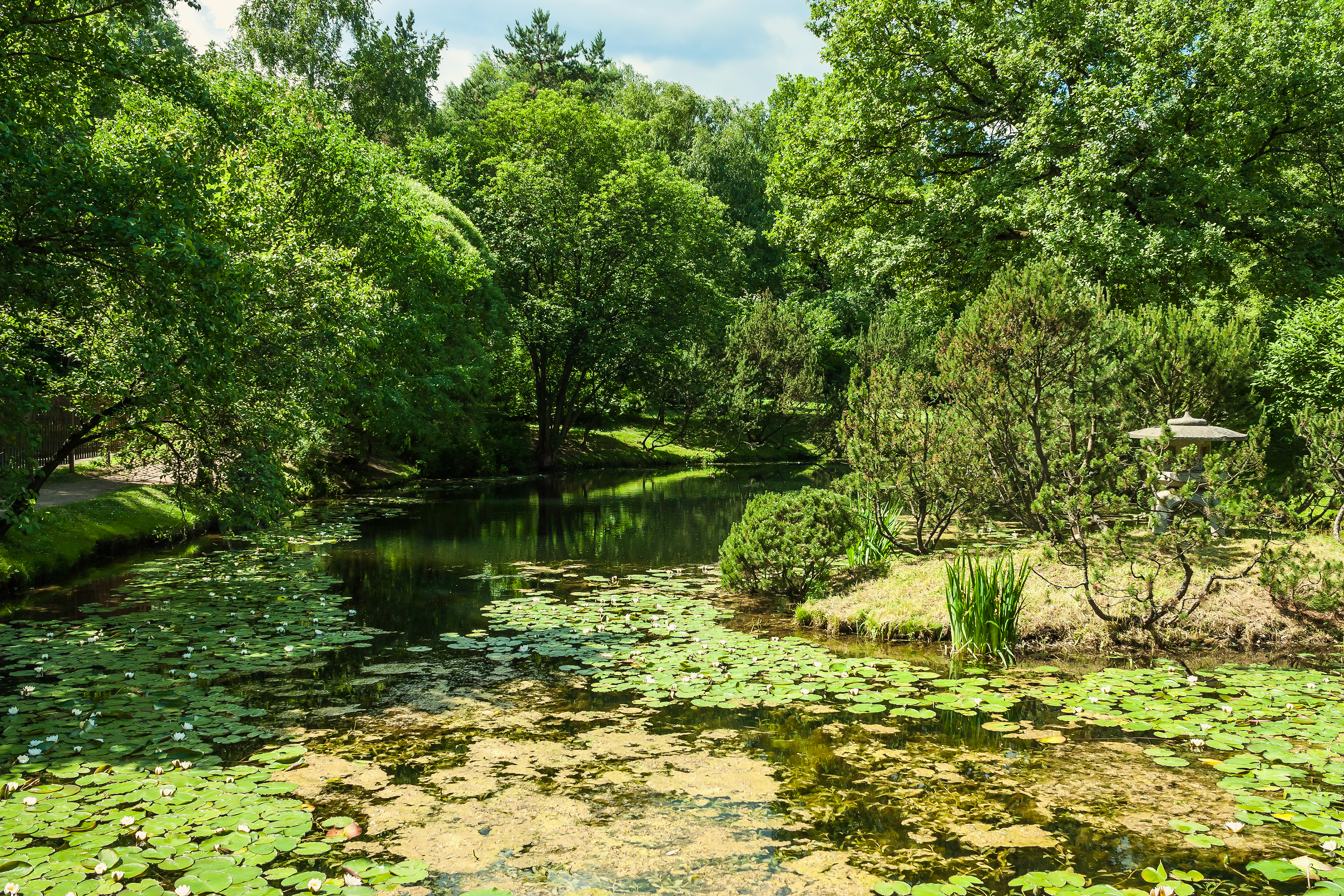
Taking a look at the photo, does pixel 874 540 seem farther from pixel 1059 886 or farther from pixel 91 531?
pixel 91 531

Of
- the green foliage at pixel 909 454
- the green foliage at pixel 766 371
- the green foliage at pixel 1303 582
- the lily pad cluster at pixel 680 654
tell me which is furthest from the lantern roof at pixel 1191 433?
the green foliage at pixel 766 371

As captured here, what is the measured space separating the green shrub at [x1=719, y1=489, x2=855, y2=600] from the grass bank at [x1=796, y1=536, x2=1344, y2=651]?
53 cm

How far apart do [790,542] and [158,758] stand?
24.8 ft

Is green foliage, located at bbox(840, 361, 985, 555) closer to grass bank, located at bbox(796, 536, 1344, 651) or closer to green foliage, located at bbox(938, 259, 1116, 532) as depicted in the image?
green foliage, located at bbox(938, 259, 1116, 532)

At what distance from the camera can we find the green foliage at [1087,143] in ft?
59.1

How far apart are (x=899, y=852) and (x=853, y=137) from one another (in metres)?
20.6

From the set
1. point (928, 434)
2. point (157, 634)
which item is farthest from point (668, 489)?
point (157, 634)

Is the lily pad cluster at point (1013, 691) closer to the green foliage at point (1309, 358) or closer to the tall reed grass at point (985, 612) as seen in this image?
the tall reed grass at point (985, 612)

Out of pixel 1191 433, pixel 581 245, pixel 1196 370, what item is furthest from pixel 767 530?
pixel 581 245

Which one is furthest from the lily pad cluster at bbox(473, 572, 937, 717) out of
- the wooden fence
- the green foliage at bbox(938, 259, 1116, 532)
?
the wooden fence

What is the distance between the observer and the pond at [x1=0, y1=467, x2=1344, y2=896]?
4.94 metres

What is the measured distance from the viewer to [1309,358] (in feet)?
59.7

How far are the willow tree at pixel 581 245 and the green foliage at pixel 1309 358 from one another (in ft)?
81.6

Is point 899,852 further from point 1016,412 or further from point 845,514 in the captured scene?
point 1016,412
